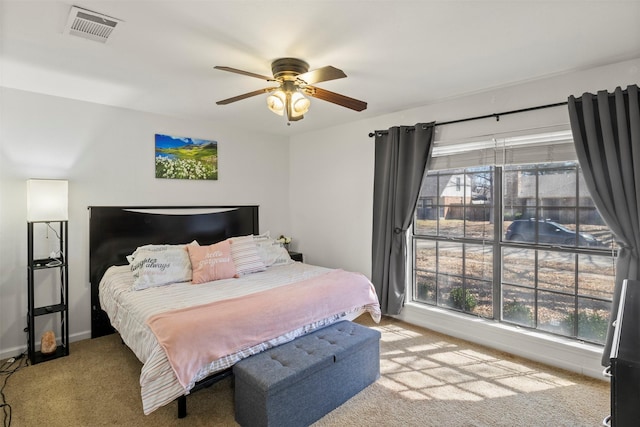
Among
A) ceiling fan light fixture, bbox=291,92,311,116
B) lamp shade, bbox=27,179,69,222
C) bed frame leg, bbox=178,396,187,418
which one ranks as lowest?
bed frame leg, bbox=178,396,187,418

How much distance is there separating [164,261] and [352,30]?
2509 millimetres

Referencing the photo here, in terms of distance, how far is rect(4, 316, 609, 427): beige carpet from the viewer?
211cm

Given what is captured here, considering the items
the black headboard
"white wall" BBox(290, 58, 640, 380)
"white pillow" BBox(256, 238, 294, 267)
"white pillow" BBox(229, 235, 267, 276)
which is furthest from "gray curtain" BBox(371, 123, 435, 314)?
the black headboard

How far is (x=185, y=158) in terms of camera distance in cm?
403

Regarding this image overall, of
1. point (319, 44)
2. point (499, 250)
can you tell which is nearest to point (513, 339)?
point (499, 250)

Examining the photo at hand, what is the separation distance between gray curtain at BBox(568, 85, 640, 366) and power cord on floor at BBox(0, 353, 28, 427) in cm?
417

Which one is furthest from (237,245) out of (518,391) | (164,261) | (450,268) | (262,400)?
(518,391)

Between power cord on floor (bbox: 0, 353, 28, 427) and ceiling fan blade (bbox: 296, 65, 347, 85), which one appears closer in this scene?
ceiling fan blade (bbox: 296, 65, 347, 85)

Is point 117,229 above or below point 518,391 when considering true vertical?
above

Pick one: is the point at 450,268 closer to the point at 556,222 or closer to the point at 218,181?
the point at 556,222

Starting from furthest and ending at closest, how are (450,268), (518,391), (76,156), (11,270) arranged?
(450,268), (76,156), (11,270), (518,391)

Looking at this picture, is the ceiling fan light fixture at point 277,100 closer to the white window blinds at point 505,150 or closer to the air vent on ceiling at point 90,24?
the air vent on ceiling at point 90,24

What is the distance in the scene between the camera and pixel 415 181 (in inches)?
137

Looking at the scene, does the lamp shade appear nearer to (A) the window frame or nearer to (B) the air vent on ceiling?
(B) the air vent on ceiling
